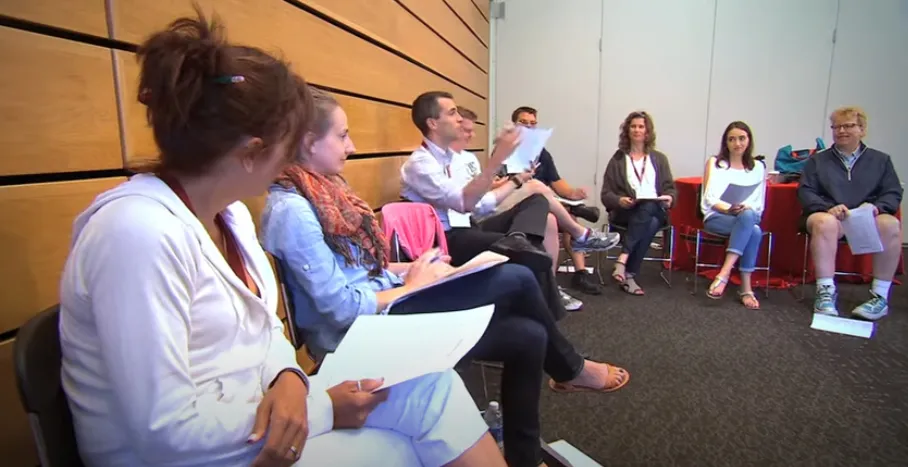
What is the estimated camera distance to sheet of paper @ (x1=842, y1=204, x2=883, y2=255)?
3238 millimetres

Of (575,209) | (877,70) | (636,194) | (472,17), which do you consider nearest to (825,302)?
(636,194)

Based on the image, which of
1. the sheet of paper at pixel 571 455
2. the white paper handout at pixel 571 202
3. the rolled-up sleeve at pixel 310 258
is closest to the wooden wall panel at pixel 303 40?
the rolled-up sleeve at pixel 310 258

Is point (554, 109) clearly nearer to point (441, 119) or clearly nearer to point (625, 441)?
point (441, 119)

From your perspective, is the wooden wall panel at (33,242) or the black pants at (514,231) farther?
the black pants at (514,231)

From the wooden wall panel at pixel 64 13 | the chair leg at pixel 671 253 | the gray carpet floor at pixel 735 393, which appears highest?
the wooden wall panel at pixel 64 13

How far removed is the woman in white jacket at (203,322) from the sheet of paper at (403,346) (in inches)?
1.8

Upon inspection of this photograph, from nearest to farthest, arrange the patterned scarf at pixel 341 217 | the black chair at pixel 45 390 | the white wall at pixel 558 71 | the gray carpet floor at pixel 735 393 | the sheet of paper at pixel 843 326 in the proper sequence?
1. the black chair at pixel 45 390
2. the patterned scarf at pixel 341 217
3. the gray carpet floor at pixel 735 393
4. the sheet of paper at pixel 843 326
5. the white wall at pixel 558 71

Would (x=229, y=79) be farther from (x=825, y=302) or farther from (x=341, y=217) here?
(x=825, y=302)

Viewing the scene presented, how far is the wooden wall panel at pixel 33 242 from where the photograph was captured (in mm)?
889

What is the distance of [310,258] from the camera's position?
130cm

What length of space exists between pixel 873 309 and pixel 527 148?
2.38m

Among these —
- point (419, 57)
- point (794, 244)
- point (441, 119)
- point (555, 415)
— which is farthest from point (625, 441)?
point (794, 244)

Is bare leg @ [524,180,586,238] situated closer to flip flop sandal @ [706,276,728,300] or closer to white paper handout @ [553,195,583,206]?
white paper handout @ [553,195,583,206]

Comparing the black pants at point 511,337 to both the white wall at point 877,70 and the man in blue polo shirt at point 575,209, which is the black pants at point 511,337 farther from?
the white wall at point 877,70
